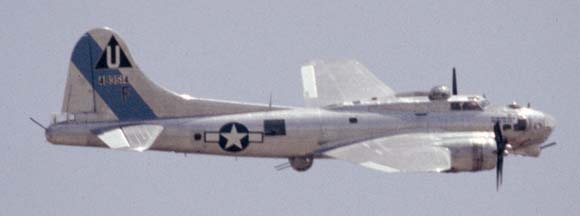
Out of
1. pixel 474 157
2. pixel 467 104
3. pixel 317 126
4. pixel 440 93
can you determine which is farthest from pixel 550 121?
pixel 317 126

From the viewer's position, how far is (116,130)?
61.1m

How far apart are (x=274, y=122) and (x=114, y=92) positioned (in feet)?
19.9

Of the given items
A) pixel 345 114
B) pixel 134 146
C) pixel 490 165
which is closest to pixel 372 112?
pixel 345 114

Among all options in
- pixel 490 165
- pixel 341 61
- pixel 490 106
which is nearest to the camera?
pixel 490 165

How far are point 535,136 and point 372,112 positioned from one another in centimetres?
632

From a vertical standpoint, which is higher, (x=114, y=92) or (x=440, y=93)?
(x=114, y=92)

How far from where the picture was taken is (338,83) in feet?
218

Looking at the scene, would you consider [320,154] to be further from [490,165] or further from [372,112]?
[490,165]

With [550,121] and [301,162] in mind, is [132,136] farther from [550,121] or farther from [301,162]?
[550,121]

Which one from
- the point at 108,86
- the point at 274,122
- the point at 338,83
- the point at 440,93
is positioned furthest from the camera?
the point at 338,83

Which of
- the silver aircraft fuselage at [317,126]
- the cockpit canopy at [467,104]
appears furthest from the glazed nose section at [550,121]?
the cockpit canopy at [467,104]

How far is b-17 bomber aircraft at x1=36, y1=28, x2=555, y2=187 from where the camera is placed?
6094 centimetres

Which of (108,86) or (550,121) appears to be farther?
(550,121)

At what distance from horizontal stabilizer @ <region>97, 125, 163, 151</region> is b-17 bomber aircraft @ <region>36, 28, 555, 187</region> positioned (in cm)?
4
